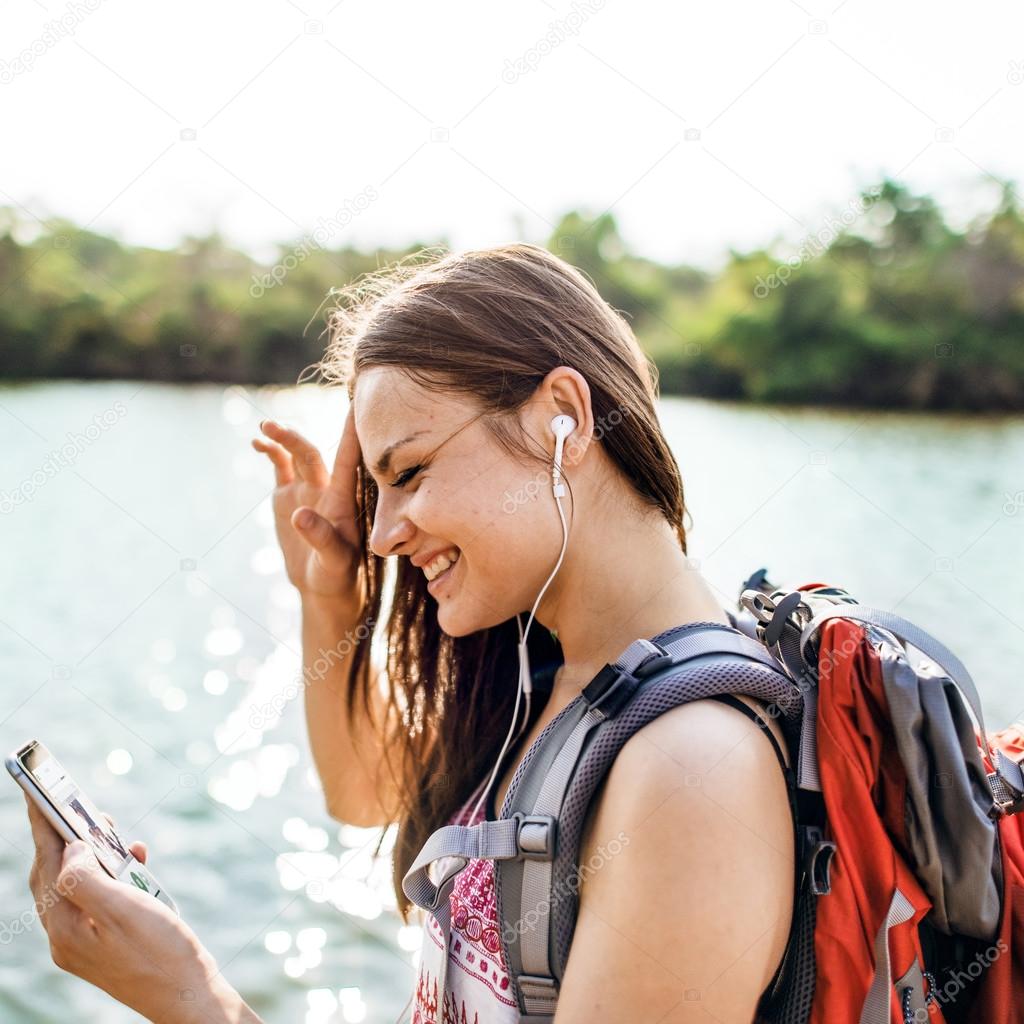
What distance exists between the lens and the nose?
5.16 ft

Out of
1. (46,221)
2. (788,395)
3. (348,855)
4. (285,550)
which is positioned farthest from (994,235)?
(46,221)

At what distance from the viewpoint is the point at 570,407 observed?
1.50 metres

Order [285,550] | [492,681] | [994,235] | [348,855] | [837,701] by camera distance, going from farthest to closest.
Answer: [994,235], [348,855], [285,550], [492,681], [837,701]

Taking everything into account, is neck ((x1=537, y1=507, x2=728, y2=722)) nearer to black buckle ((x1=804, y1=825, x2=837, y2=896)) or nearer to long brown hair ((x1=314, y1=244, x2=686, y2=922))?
long brown hair ((x1=314, y1=244, x2=686, y2=922))

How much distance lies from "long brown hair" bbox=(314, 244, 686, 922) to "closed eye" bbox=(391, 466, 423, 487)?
14 cm

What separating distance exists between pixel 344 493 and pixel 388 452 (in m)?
Answer: 0.61

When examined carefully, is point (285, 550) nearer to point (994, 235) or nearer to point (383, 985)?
point (383, 985)

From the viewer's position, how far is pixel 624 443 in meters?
1.57

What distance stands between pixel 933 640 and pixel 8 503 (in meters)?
12.3

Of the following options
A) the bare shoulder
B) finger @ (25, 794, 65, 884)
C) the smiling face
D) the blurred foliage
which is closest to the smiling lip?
the smiling face

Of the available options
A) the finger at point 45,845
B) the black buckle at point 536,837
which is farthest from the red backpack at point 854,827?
the finger at point 45,845

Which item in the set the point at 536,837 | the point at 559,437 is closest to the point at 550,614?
the point at 559,437

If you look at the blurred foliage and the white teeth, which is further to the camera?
the blurred foliage

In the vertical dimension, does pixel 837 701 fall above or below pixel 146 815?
above
